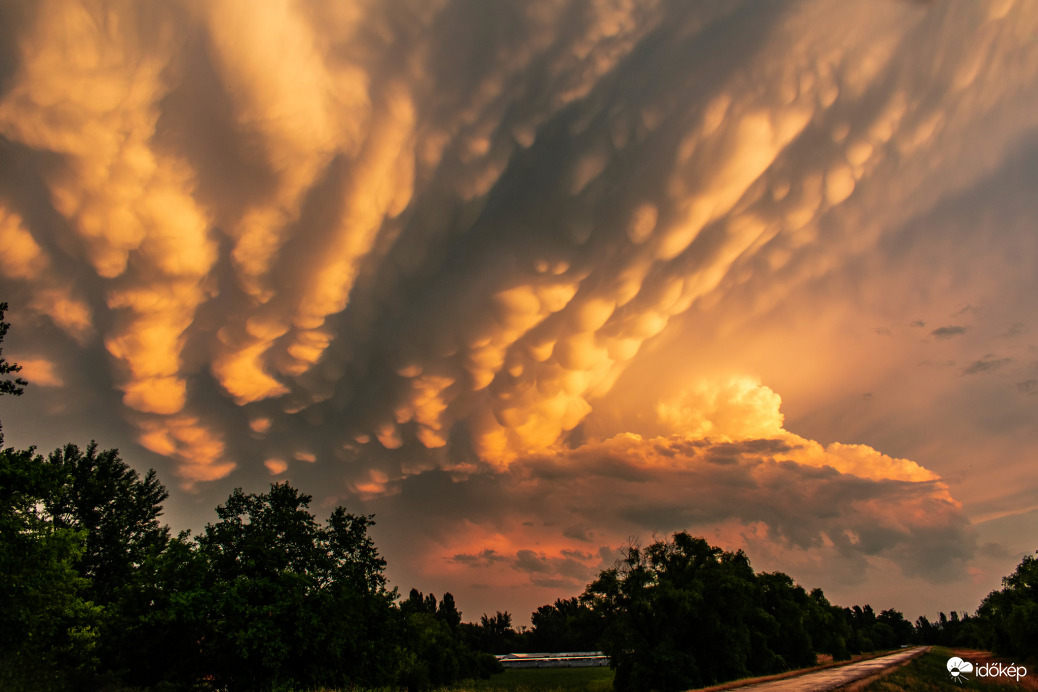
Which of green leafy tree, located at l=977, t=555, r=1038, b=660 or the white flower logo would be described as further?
green leafy tree, located at l=977, t=555, r=1038, b=660

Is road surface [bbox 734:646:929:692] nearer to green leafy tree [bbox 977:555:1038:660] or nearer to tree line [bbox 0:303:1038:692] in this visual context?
tree line [bbox 0:303:1038:692]

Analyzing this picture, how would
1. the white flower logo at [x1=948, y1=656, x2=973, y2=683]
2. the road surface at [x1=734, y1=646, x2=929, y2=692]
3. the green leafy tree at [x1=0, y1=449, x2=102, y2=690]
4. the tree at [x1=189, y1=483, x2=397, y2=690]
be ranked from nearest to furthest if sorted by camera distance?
the green leafy tree at [x1=0, y1=449, x2=102, y2=690] → the road surface at [x1=734, y1=646, x2=929, y2=692] → the tree at [x1=189, y1=483, x2=397, y2=690] → the white flower logo at [x1=948, y1=656, x2=973, y2=683]

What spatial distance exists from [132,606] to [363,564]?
16473mm

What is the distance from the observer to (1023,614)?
192ft

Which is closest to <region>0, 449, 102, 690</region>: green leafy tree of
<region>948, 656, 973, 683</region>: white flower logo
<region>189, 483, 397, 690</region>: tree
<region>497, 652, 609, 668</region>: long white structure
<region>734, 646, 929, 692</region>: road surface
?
<region>189, 483, 397, 690</region>: tree

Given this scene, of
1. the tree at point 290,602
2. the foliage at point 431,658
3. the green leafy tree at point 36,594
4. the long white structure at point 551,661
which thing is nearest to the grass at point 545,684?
the foliage at point 431,658

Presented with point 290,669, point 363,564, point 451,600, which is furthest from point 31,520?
point 451,600

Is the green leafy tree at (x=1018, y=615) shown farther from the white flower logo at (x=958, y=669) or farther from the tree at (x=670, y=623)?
the tree at (x=670, y=623)

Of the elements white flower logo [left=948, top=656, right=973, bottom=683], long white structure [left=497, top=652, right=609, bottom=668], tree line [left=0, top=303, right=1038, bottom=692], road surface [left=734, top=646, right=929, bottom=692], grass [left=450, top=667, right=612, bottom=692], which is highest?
tree line [left=0, top=303, right=1038, bottom=692]

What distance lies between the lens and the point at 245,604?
39344 millimetres

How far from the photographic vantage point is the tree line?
33688 mm

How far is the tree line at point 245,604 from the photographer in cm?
3369

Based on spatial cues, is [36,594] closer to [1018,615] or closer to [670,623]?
[670,623]

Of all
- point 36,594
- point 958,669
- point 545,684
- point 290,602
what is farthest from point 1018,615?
point 36,594
